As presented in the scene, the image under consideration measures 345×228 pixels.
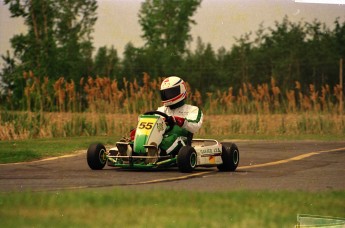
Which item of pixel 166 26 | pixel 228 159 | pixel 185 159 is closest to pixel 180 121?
pixel 185 159

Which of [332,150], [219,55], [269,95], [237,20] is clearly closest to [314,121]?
[332,150]

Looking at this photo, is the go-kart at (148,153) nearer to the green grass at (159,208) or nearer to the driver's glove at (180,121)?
the driver's glove at (180,121)

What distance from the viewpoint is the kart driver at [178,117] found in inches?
426

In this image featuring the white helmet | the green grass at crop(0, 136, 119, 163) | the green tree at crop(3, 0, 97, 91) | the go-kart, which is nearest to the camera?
the green tree at crop(3, 0, 97, 91)

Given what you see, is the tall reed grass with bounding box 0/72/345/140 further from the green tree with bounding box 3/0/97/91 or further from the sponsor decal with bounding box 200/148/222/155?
the sponsor decal with bounding box 200/148/222/155

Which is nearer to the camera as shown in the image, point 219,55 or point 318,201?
point 318,201

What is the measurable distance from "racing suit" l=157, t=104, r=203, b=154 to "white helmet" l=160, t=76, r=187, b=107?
18cm

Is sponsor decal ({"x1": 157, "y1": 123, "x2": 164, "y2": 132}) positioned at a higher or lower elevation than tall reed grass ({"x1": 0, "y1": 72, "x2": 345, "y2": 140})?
lower

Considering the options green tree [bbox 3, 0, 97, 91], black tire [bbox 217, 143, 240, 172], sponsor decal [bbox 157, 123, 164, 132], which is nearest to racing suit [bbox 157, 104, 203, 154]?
sponsor decal [bbox 157, 123, 164, 132]

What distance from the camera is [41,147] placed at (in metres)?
12.1

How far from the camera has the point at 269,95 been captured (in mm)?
11984

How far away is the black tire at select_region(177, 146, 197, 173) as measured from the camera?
10.4 m

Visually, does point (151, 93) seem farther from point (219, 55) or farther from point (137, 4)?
point (137, 4)

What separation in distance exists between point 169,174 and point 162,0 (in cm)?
224
